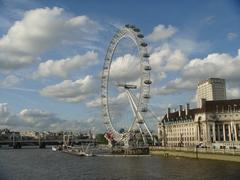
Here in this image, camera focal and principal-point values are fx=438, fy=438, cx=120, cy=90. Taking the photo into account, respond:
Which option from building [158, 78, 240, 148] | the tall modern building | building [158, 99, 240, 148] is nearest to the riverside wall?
building [158, 78, 240, 148]

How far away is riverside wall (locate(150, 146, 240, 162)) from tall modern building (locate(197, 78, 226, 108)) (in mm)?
67221

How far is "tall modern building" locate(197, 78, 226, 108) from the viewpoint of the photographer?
155375 millimetres

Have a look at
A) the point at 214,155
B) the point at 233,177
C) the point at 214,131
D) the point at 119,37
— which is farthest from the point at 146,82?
the point at 233,177

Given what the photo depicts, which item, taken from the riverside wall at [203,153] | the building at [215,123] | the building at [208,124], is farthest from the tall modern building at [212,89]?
the riverside wall at [203,153]

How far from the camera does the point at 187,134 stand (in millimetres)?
104625

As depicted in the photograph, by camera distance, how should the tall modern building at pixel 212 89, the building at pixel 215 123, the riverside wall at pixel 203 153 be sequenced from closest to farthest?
the riverside wall at pixel 203 153
the building at pixel 215 123
the tall modern building at pixel 212 89

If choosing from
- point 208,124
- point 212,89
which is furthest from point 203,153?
point 212,89

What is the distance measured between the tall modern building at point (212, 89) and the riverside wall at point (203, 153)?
67.2m

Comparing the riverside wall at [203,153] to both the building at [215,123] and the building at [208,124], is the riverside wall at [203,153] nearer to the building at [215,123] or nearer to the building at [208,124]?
the building at [208,124]

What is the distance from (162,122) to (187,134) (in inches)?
598

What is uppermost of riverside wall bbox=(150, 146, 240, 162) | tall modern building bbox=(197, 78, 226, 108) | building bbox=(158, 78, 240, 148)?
tall modern building bbox=(197, 78, 226, 108)

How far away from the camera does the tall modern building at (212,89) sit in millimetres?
155375

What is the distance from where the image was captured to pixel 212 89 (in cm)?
15625

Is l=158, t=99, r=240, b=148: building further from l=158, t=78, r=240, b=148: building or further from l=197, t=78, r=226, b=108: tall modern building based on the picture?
l=197, t=78, r=226, b=108: tall modern building
